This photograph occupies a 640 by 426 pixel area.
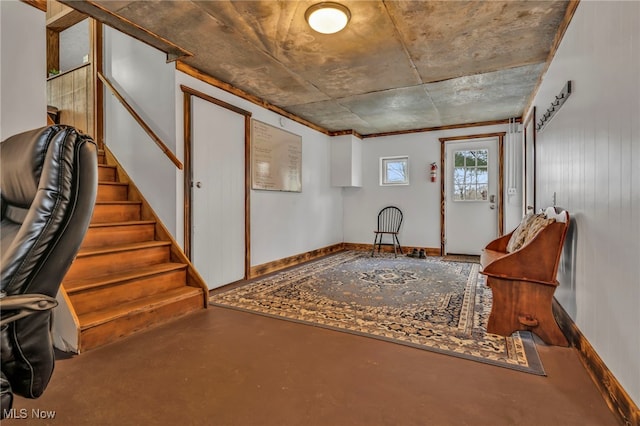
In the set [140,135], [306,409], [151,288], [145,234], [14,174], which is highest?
[140,135]

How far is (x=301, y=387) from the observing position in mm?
1646

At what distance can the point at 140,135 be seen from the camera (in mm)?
3426

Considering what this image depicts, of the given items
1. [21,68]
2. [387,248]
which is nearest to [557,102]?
[21,68]

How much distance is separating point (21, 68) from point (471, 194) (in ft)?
18.9

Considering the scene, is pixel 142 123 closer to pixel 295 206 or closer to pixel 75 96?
pixel 75 96

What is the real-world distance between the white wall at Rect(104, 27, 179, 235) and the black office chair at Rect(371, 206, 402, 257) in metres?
3.84

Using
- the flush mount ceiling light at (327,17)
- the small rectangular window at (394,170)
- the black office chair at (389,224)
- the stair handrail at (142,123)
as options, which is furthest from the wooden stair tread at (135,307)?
the small rectangular window at (394,170)

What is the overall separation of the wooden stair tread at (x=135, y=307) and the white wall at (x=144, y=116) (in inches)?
26.6

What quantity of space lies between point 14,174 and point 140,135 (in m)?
2.59

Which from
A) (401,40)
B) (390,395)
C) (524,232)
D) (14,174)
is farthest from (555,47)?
(14,174)

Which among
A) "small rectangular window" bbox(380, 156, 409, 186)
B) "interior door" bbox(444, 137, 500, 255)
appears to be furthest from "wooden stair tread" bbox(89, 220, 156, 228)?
"interior door" bbox(444, 137, 500, 255)

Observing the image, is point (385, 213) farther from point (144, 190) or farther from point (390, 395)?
point (390, 395)

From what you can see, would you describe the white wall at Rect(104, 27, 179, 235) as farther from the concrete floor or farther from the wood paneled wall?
the concrete floor

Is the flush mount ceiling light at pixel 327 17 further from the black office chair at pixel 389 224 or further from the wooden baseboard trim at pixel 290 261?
the black office chair at pixel 389 224
